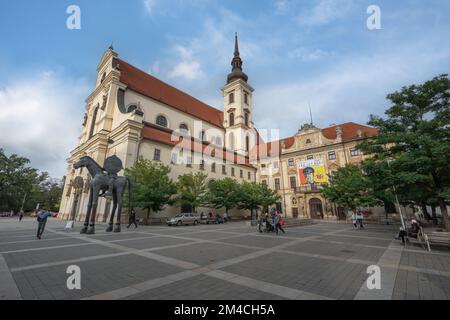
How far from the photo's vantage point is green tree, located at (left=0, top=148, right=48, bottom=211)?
46.6 m

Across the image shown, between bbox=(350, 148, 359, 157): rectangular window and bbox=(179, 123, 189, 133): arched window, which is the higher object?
bbox=(179, 123, 189, 133): arched window

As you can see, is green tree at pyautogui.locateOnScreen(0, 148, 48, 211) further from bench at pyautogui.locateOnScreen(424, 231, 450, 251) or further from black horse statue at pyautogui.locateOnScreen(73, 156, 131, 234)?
bench at pyautogui.locateOnScreen(424, 231, 450, 251)

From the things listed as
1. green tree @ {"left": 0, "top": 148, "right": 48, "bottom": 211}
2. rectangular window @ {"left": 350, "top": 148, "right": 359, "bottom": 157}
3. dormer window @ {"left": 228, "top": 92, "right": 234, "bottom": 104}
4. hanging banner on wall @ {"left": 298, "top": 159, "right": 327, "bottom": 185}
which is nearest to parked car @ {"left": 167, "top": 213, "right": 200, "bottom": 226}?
hanging banner on wall @ {"left": 298, "top": 159, "right": 327, "bottom": 185}

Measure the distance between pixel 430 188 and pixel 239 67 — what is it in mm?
47855

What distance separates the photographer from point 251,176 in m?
44.2

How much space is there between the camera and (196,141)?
35125mm

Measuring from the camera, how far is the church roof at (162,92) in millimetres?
33188

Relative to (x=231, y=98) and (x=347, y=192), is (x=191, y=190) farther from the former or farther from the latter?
(x=231, y=98)

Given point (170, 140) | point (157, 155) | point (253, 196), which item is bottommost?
point (253, 196)

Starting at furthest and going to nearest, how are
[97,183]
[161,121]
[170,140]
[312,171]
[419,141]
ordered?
[312,171]
[161,121]
[170,140]
[97,183]
[419,141]

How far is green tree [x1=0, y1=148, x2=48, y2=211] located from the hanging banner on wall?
6273 cm

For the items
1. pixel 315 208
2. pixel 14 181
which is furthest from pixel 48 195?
pixel 315 208

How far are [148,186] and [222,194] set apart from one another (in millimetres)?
11847

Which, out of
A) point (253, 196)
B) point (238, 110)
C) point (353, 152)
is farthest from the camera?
point (238, 110)
